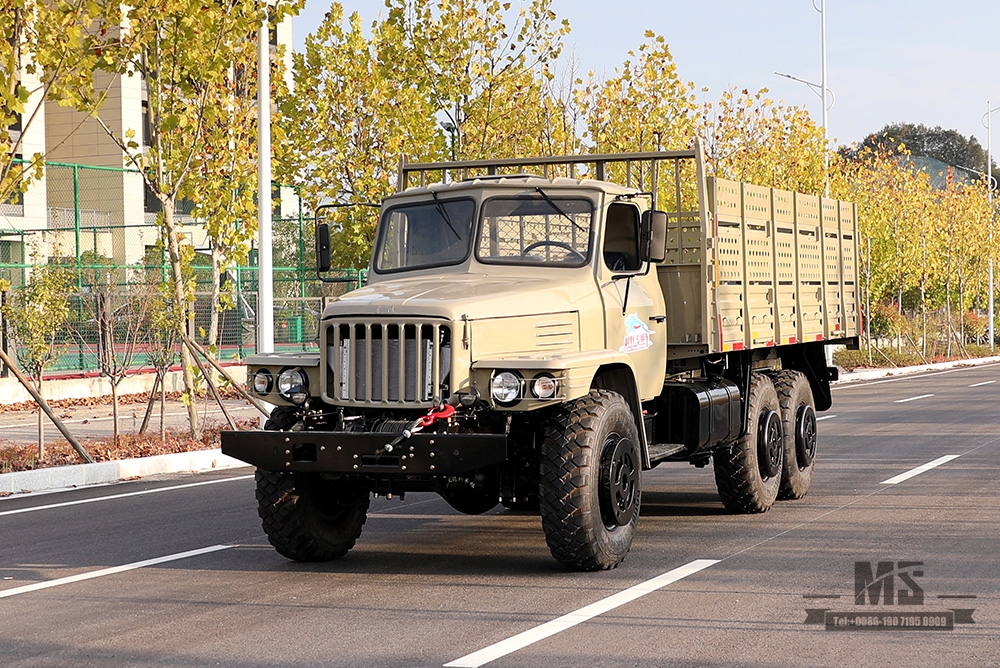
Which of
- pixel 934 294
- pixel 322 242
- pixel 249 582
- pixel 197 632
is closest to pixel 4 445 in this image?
pixel 322 242

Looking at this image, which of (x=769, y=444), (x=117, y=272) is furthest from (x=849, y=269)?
(x=117, y=272)

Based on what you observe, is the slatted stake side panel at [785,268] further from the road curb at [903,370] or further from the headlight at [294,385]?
the road curb at [903,370]

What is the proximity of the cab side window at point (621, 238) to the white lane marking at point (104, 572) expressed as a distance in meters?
3.58

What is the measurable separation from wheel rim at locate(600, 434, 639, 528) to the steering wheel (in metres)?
1.52

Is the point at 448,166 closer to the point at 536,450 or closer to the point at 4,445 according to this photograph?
the point at 536,450

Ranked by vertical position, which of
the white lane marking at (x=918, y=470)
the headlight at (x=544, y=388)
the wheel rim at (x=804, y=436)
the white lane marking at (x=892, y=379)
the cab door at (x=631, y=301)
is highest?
the cab door at (x=631, y=301)

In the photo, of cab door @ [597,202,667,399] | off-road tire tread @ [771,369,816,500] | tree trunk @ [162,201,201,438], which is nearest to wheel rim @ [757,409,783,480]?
off-road tire tread @ [771,369,816,500]

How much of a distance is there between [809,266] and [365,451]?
20.7ft

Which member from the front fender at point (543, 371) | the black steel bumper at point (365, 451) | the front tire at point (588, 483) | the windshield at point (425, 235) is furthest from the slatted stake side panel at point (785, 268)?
the black steel bumper at point (365, 451)

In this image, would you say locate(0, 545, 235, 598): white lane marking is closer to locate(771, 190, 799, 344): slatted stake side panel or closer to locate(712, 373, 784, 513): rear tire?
locate(712, 373, 784, 513): rear tire

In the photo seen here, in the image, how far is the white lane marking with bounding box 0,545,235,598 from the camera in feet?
28.5

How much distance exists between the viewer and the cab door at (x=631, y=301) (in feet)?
32.7

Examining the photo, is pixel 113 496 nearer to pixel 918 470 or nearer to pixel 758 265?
pixel 758 265

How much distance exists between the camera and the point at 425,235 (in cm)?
1051
